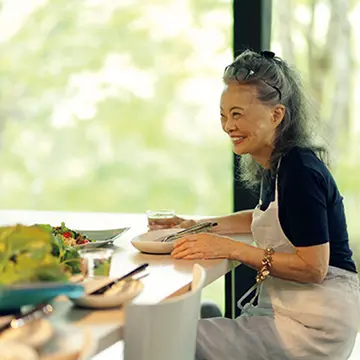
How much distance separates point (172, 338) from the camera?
1387mm

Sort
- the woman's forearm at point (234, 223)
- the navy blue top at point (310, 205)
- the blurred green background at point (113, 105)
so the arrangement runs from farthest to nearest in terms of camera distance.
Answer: the blurred green background at point (113, 105)
the woman's forearm at point (234, 223)
the navy blue top at point (310, 205)

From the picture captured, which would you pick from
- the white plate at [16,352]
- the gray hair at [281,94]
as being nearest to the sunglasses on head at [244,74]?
the gray hair at [281,94]

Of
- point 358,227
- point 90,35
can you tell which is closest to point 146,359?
point 358,227

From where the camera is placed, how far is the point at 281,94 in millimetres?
2172

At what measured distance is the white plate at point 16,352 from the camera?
→ 3.54 feet

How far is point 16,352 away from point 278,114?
49.7 inches

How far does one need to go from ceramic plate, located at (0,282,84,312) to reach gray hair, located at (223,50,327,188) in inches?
37.9

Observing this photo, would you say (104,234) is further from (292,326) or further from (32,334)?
(32,334)

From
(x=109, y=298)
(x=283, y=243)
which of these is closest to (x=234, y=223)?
(x=283, y=243)

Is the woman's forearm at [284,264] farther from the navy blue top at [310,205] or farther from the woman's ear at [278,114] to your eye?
the woman's ear at [278,114]

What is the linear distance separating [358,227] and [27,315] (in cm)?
189

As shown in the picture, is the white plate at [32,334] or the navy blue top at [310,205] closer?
→ the white plate at [32,334]

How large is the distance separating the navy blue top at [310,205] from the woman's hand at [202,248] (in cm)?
17

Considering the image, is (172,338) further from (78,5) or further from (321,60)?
(78,5)
